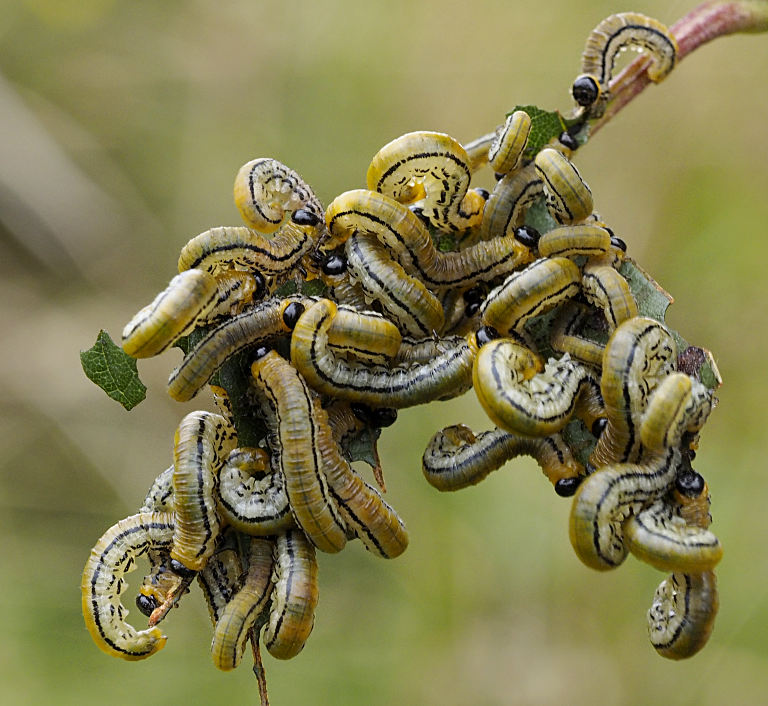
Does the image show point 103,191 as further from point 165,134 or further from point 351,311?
point 351,311

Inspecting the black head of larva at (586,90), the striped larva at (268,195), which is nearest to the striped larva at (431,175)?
the striped larva at (268,195)

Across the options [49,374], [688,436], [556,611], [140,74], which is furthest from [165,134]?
[688,436]

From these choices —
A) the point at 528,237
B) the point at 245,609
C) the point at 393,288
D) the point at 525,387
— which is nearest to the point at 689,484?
the point at 525,387

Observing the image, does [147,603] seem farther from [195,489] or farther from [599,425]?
[599,425]

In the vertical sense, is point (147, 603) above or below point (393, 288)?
below

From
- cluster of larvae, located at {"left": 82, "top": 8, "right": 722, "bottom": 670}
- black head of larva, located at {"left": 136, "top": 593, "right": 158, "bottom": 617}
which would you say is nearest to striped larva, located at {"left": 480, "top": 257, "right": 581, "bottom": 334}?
cluster of larvae, located at {"left": 82, "top": 8, "right": 722, "bottom": 670}

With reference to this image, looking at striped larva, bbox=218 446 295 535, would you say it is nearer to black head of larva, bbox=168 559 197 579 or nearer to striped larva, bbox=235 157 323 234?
black head of larva, bbox=168 559 197 579
